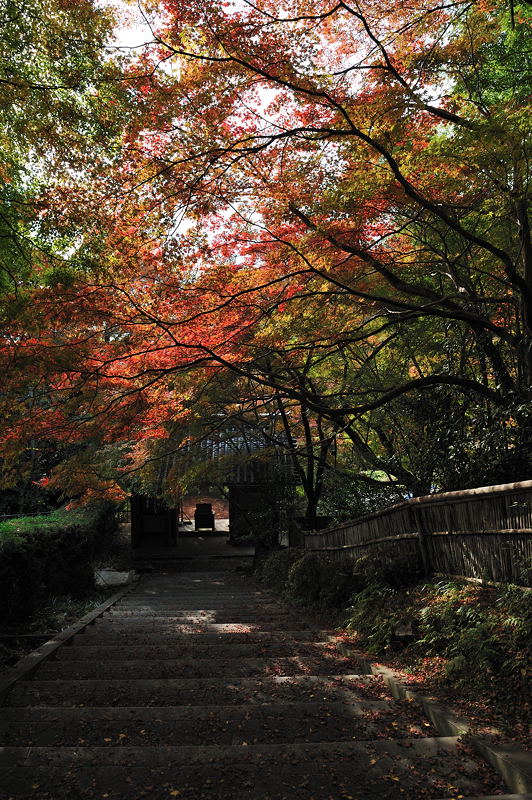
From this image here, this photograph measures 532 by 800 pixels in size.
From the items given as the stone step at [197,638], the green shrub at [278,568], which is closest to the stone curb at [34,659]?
the stone step at [197,638]

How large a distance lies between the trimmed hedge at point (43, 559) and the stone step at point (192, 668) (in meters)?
2.46

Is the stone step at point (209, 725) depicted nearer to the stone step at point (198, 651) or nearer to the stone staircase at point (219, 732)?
the stone staircase at point (219, 732)

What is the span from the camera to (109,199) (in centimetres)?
633

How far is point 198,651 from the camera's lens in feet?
18.5

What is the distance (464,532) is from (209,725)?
123 inches

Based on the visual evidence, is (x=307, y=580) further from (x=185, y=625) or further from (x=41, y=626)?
(x=41, y=626)

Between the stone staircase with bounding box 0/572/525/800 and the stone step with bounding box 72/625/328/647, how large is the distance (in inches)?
17.0

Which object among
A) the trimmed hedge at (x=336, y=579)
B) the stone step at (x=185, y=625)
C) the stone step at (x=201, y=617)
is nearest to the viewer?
the trimmed hedge at (x=336, y=579)

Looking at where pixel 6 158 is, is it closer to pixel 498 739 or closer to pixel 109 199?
pixel 109 199

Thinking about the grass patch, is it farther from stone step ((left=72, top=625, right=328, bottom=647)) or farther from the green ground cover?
the green ground cover

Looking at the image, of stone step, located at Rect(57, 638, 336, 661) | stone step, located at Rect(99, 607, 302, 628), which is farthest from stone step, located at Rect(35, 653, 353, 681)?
stone step, located at Rect(99, 607, 302, 628)

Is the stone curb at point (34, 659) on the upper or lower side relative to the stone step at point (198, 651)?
upper

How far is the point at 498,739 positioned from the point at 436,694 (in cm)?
85

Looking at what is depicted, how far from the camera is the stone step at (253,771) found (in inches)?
103
